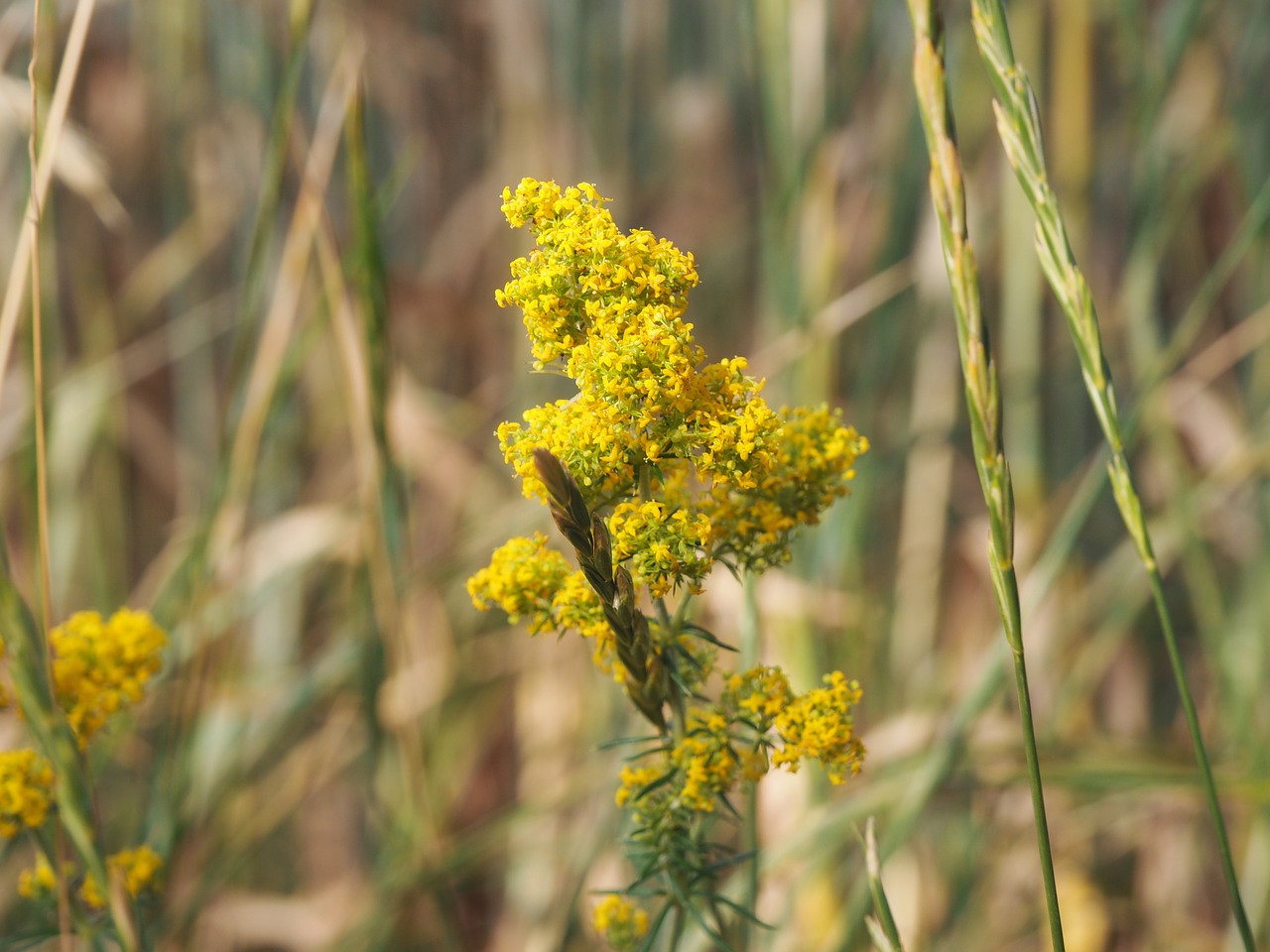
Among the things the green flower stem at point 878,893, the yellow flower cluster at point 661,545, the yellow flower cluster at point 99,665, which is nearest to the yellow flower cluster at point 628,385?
the yellow flower cluster at point 661,545

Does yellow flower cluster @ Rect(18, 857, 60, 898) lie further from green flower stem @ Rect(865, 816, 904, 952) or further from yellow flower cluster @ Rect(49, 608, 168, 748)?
green flower stem @ Rect(865, 816, 904, 952)

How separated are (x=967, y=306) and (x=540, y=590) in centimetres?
21

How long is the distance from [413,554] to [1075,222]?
101 cm

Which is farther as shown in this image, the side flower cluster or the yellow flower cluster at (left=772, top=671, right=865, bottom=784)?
the side flower cluster

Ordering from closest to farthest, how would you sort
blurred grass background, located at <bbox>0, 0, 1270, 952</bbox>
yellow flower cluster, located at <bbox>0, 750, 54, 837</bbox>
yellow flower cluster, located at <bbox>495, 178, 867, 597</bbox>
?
yellow flower cluster, located at <bbox>495, 178, 867, 597</bbox> < yellow flower cluster, located at <bbox>0, 750, 54, 837</bbox> < blurred grass background, located at <bbox>0, 0, 1270, 952</bbox>

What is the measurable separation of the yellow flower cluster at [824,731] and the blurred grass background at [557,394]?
1.24 ft

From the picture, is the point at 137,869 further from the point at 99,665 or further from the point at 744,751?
the point at 744,751

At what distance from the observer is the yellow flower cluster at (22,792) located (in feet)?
1.83

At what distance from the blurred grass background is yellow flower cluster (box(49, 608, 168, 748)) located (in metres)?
0.19

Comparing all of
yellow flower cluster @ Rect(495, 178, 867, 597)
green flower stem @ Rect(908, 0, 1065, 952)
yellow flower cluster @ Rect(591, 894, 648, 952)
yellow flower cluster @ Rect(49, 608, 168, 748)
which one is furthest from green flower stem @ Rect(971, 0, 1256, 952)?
yellow flower cluster @ Rect(49, 608, 168, 748)

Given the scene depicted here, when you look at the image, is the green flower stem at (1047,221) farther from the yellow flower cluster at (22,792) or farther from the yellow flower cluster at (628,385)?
the yellow flower cluster at (22,792)

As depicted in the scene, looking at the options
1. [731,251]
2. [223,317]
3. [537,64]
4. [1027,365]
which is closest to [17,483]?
[223,317]

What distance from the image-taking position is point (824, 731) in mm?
466

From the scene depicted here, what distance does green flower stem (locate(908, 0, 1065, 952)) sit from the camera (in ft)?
1.45
